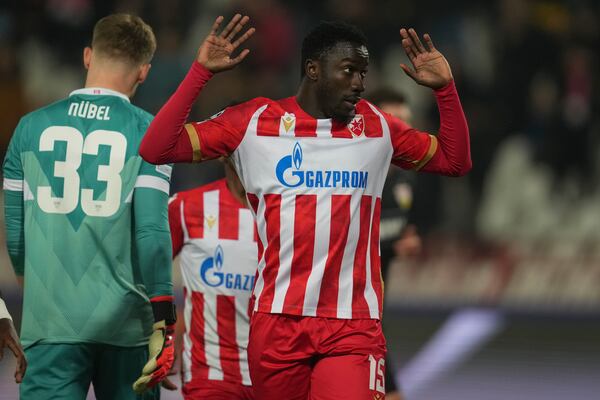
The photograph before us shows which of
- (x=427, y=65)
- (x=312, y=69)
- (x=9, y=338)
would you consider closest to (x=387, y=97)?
(x=427, y=65)

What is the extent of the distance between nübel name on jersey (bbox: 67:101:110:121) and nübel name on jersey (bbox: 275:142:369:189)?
794 millimetres

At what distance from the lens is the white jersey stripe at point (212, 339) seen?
554 centimetres

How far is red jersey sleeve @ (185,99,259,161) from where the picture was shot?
4613 mm

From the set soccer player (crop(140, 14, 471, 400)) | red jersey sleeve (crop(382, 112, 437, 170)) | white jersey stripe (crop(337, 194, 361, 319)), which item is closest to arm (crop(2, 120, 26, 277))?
soccer player (crop(140, 14, 471, 400))

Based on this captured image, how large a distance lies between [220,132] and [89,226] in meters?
0.68

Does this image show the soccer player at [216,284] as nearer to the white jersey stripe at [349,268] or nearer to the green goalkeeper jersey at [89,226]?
the green goalkeeper jersey at [89,226]

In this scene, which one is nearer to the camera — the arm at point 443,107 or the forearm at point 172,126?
the forearm at point 172,126

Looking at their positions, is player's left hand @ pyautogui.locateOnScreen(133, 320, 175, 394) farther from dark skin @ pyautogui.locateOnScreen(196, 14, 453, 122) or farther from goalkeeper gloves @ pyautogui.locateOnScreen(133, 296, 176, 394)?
dark skin @ pyautogui.locateOnScreen(196, 14, 453, 122)

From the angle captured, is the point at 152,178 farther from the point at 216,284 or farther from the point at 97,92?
the point at 216,284

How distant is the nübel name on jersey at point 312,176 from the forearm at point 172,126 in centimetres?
39

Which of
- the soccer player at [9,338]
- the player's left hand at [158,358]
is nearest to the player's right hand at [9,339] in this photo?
the soccer player at [9,338]

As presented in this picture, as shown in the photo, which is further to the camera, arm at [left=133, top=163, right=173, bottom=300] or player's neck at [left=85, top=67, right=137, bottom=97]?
player's neck at [left=85, top=67, right=137, bottom=97]

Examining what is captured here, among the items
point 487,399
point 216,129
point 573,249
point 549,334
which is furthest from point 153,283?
point 573,249

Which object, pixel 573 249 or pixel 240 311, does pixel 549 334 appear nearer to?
pixel 573 249
